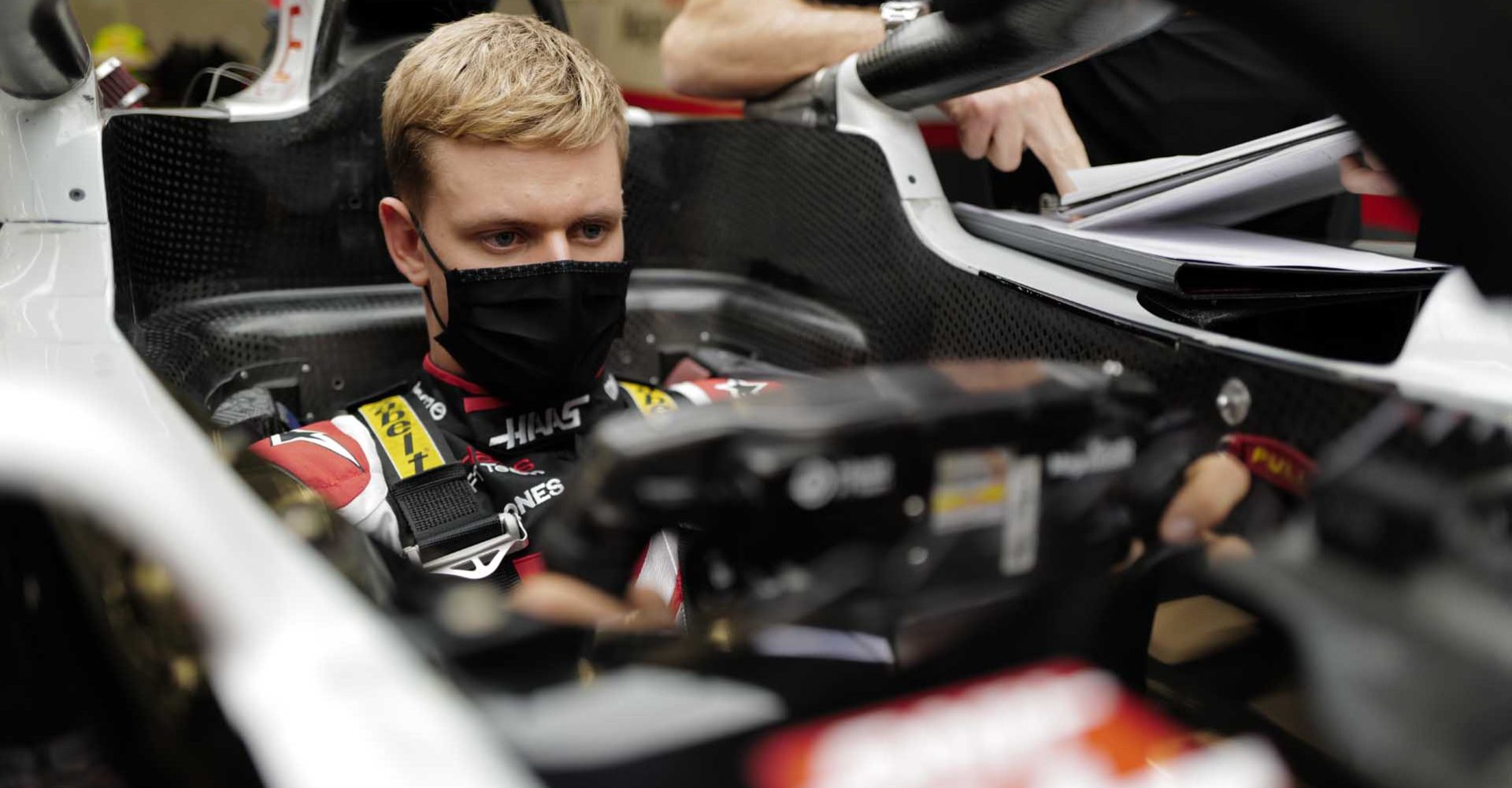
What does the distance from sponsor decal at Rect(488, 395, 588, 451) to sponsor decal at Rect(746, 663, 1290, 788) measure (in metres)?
0.59

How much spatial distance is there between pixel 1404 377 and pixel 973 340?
0.40 meters

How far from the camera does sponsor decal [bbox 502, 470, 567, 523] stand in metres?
0.76

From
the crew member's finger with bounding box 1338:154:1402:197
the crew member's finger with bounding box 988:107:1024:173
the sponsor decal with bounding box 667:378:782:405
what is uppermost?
the crew member's finger with bounding box 1338:154:1402:197

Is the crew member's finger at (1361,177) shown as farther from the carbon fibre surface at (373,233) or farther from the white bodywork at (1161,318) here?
the carbon fibre surface at (373,233)

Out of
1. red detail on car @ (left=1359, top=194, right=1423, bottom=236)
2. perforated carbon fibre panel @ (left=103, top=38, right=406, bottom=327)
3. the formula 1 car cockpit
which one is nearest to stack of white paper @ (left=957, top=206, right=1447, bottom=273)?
the formula 1 car cockpit

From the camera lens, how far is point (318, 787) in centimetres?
25

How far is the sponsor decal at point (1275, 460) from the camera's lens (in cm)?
42

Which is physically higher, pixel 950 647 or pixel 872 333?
pixel 950 647

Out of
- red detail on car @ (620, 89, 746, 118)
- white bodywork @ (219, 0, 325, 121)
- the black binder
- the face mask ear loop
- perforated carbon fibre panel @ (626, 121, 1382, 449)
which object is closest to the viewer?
perforated carbon fibre panel @ (626, 121, 1382, 449)

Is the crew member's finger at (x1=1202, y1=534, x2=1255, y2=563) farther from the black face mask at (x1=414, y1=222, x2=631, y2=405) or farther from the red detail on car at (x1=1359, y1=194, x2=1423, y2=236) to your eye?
the red detail on car at (x1=1359, y1=194, x2=1423, y2=236)

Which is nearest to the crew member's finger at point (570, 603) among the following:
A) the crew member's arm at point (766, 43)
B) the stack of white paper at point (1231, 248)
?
the stack of white paper at point (1231, 248)

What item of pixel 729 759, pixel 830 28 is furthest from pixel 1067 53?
pixel 830 28

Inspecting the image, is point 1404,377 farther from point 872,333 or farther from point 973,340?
point 872,333

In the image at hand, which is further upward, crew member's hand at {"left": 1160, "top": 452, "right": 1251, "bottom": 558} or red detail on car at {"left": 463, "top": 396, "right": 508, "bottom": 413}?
crew member's hand at {"left": 1160, "top": 452, "right": 1251, "bottom": 558}
